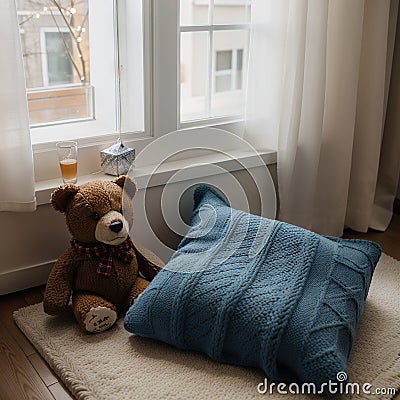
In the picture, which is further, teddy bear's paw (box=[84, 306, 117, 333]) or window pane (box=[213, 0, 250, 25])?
window pane (box=[213, 0, 250, 25])

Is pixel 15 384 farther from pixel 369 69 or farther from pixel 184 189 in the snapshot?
pixel 369 69

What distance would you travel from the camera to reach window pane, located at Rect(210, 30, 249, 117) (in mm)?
2506

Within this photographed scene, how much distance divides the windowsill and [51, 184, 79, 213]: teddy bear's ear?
5.8 inches

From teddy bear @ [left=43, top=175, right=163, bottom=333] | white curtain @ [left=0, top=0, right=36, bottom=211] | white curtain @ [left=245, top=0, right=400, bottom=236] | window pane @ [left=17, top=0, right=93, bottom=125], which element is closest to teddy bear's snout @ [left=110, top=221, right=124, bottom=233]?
teddy bear @ [left=43, top=175, right=163, bottom=333]

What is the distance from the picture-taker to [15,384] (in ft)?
5.14

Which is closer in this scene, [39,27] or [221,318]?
[221,318]

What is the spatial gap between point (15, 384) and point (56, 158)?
75cm

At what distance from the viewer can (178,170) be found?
7.06ft

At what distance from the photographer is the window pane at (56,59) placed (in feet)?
6.74

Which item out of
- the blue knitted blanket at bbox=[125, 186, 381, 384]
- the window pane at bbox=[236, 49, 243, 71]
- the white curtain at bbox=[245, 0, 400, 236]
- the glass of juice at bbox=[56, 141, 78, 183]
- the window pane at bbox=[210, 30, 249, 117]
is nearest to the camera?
the blue knitted blanket at bbox=[125, 186, 381, 384]

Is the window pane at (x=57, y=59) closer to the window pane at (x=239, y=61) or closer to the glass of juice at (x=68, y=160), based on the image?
the glass of juice at (x=68, y=160)

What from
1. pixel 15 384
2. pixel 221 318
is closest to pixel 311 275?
pixel 221 318

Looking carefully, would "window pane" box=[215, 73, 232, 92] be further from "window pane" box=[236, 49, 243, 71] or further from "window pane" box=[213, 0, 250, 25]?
"window pane" box=[213, 0, 250, 25]

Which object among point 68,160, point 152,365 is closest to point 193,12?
point 68,160
